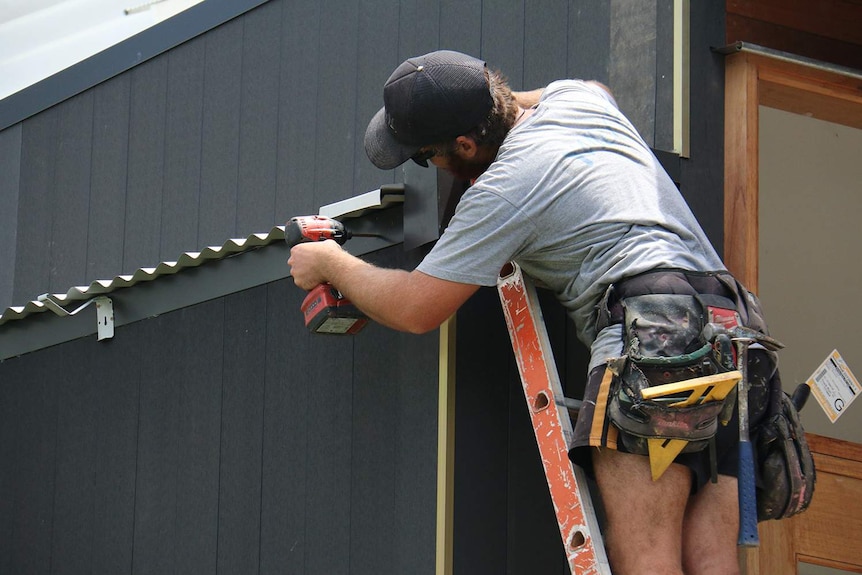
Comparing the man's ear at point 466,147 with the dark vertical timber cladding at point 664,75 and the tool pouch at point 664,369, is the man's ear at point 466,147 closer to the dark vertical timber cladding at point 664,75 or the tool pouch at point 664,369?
the tool pouch at point 664,369

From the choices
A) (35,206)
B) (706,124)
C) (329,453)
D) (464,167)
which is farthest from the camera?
(35,206)

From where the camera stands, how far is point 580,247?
3.22 metres

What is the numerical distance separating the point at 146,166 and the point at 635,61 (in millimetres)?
3122

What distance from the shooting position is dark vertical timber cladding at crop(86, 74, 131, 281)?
6.42 meters

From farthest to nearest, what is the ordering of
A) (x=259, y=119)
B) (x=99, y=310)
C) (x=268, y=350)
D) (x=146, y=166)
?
(x=146, y=166), (x=259, y=119), (x=99, y=310), (x=268, y=350)

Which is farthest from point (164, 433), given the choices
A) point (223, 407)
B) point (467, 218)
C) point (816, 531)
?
point (816, 531)

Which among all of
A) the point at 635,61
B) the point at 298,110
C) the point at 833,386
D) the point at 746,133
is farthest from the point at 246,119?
the point at 833,386

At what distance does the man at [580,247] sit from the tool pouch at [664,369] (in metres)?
0.05

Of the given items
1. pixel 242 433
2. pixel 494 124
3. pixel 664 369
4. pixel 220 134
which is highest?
pixel 220 134

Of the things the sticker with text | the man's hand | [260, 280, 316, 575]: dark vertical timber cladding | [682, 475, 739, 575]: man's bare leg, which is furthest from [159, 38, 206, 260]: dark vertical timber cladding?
[682, 475, 739, 575]: man's bare leg

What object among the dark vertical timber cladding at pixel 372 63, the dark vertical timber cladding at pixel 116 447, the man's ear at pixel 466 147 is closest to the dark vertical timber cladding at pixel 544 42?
the dark vertical timber cladding at pixel 372 63

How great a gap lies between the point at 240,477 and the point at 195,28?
268 centimetres

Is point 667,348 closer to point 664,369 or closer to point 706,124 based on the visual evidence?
point 664,369

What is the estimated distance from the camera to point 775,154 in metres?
6.04
